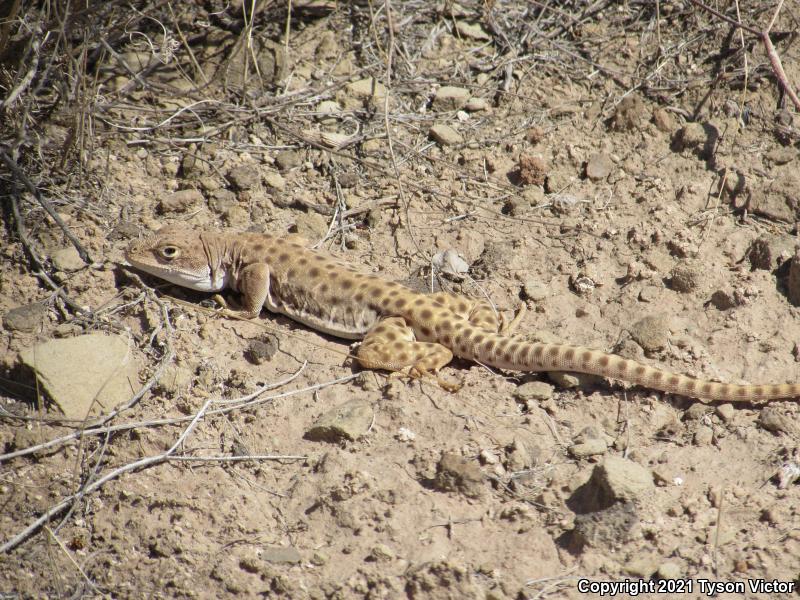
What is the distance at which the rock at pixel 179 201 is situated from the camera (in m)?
6.43

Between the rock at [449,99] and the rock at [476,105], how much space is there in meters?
0.05

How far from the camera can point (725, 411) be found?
4.77 metres

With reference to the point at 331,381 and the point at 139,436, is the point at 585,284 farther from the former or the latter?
the point at 139,436

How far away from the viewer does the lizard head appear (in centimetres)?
580

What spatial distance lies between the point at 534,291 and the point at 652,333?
0.97 m

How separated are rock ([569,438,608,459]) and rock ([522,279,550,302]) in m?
1.50

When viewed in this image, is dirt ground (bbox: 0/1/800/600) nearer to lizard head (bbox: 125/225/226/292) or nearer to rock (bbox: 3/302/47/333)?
rock (bbox: 3/302/47/333)

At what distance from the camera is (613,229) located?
6.25 metres

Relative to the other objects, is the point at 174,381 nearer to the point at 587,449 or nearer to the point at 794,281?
the point at 587,449

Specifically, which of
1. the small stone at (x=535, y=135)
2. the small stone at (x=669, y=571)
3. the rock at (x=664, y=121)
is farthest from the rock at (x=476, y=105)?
the small stone at (x=669, y=571)

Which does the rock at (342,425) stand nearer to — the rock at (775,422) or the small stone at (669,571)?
the small stone at (669,571)

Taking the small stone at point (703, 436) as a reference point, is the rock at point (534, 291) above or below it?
above

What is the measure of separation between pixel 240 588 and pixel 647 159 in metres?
4.80

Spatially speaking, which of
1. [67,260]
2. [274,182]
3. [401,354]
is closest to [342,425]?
[401,354]
